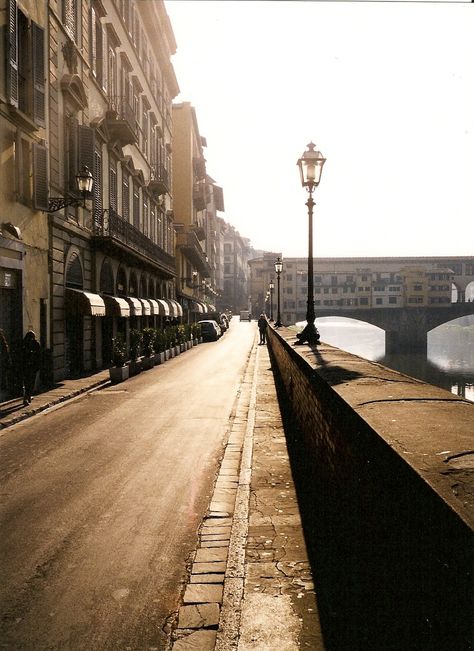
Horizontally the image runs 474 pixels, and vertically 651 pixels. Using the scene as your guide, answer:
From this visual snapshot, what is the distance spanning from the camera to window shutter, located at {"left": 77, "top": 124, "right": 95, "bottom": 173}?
19.1 m

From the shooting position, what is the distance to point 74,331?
19.6 m

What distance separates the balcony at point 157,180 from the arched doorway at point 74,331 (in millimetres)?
15122

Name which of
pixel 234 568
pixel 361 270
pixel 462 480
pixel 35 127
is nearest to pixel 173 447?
pixel 234 568

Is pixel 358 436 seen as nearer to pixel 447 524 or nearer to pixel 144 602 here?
pixel 447 524

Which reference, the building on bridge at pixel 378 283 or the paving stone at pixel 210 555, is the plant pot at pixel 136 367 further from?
the building on bridge at pixel 378 283

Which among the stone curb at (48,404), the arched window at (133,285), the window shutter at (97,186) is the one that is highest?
the window shutter at (97,186)

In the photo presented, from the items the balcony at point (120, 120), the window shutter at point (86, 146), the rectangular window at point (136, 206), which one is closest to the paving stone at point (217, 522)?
the window shutter at point (86, 146)

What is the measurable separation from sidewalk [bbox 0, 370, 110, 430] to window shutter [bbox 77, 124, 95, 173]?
7.15 m

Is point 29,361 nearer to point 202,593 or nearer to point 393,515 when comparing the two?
point 202,593

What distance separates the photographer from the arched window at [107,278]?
22.6 meters

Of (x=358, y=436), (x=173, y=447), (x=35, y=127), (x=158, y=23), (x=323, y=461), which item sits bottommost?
(x=173, y=447)

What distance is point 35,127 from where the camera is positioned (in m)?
14.8

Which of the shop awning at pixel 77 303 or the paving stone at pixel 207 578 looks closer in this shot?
the paving stone at pixel 207 578

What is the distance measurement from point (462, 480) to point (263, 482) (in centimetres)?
480
